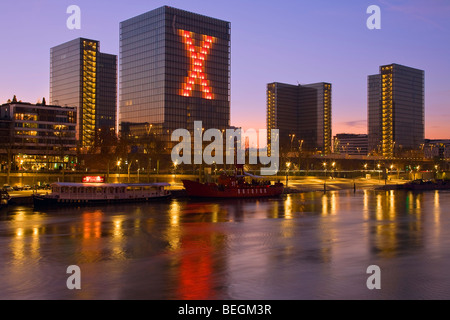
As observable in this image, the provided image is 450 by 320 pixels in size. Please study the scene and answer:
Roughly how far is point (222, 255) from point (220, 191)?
193 ft

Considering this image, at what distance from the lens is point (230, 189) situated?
95.7 meters

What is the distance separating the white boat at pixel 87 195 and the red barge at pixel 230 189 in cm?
980

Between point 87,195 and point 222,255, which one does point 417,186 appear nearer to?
point 87,195

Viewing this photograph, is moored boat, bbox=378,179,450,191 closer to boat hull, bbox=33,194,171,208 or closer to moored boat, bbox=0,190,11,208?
boat hull, bbox=33,194,171,208

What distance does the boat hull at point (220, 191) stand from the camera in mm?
93500

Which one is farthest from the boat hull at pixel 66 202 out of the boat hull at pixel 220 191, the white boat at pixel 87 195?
the boat hull at pixel 220 191

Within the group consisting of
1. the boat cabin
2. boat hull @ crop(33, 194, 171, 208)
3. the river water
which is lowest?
the river water

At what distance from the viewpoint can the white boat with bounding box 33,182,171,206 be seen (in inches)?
2921

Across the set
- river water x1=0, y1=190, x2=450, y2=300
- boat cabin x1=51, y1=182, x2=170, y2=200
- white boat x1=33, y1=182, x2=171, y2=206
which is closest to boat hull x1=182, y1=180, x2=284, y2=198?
boat cabin x1=51, y1=182, x2=170, y2=200

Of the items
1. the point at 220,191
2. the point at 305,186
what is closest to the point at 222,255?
the point at 220,191

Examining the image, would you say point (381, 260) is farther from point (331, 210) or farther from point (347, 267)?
point (331, 210)

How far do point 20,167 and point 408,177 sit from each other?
519ft

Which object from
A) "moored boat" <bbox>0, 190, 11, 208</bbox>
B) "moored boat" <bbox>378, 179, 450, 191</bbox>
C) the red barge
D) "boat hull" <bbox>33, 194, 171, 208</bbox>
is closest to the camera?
"moored boat" <bbox>0, 190, 11, 208</bbox>

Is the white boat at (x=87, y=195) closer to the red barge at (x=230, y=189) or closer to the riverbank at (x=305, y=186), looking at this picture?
the red barge at (x=230, y=189)
